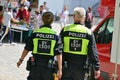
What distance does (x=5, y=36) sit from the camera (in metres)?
18.3

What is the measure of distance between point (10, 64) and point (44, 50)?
573cm

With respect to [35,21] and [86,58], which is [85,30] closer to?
[86,58]

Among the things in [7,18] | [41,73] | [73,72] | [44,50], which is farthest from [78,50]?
[7,18]

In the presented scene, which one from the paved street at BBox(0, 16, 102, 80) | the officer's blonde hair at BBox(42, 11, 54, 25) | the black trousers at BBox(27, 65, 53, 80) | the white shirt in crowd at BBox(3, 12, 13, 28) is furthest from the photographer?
the white shirt in crowd at BBox(3, 12, 13, 28)

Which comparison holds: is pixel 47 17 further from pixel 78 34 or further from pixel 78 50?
pixel 78 50

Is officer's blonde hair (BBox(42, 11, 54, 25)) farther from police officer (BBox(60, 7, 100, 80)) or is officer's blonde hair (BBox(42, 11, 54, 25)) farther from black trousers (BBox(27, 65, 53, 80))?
black trousers (BBox(27, 65, 53, 80))

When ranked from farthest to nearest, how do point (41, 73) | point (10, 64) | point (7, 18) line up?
point (7, 18) → point (10, 64) → point (41, 73)

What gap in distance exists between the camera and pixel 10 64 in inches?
482

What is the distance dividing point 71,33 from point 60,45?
0.90 ft

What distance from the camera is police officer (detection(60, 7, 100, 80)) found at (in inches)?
260

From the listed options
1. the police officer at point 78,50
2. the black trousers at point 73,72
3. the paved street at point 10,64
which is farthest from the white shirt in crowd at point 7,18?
the black trousers at point 73,72

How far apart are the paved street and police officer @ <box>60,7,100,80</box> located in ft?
12.3

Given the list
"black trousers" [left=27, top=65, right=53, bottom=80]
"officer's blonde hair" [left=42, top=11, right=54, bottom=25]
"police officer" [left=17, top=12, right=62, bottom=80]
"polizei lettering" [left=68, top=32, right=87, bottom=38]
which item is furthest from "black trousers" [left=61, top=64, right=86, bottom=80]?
"officer's blonde hair" [left=42, top=11, right=54, bottom=25]

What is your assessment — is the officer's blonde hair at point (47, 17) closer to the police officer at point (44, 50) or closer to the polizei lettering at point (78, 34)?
the police officer at point (44, 50)
